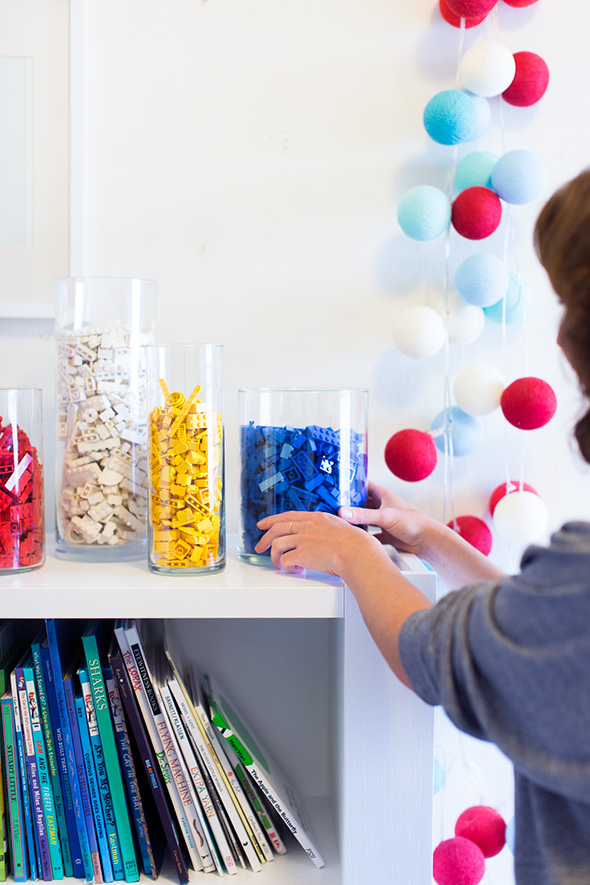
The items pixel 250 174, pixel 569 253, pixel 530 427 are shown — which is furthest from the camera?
pixel 250 174

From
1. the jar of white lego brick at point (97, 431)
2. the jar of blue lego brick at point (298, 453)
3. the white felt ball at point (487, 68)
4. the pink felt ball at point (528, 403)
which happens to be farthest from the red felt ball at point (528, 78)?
the jar of white lego brick at point (97, 431)

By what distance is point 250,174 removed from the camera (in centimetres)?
104

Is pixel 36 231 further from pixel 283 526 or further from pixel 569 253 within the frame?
pixel 569 253

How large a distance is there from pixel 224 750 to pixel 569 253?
0.64 m

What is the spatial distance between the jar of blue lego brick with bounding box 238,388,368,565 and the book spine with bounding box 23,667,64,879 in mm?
267

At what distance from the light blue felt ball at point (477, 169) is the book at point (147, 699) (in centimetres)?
73

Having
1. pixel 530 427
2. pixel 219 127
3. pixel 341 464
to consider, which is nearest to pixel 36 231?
pixel 219 127

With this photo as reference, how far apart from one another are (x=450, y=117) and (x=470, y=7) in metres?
0.16

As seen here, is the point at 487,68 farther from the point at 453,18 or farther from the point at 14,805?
the point at 14,805

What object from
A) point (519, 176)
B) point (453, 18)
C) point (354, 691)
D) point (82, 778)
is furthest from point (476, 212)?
point (82, 778)

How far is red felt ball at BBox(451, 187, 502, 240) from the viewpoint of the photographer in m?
0.95

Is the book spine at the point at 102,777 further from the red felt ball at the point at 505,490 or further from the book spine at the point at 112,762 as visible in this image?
the red felt ball at the point at 505,490

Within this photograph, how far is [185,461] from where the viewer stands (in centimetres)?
77

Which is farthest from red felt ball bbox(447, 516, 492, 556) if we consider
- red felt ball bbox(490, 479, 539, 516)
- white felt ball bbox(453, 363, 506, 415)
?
white felt ball bbox(453, 363, 506, 415)
